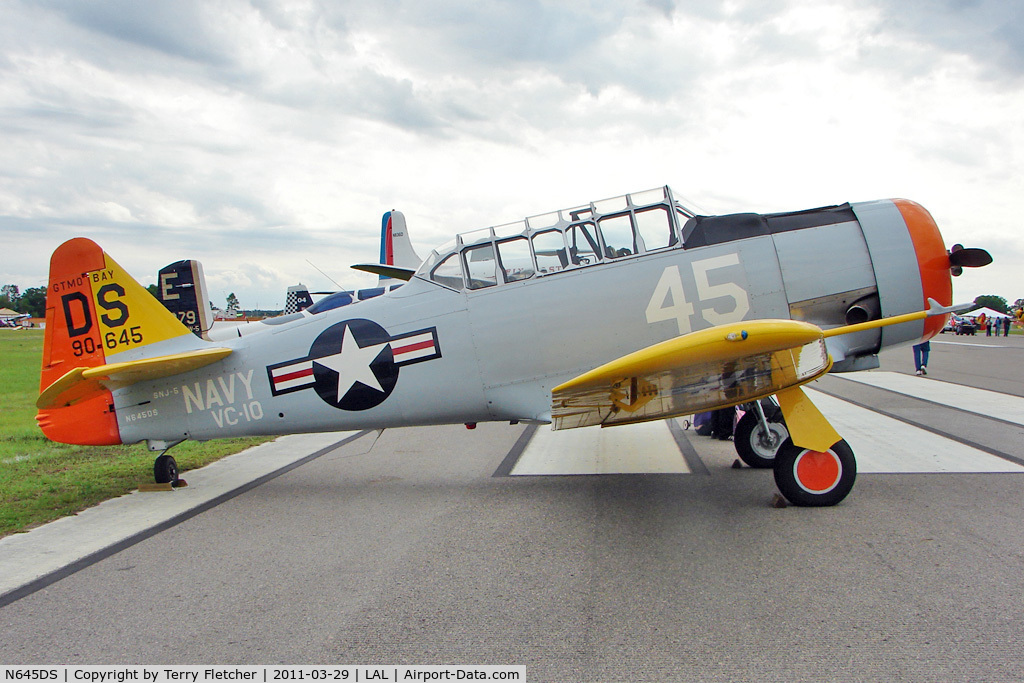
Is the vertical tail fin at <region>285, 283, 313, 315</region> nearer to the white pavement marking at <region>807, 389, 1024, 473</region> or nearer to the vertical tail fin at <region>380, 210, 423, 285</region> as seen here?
the vertical tail fin at <region>380, 210, 423, 285</region>

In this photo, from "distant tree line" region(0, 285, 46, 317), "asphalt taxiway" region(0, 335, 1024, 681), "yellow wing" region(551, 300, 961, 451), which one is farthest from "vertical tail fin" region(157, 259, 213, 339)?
"distant tree line" region(0, 285, 46, 317)

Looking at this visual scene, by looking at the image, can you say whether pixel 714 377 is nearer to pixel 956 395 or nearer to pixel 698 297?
pixel 698 297

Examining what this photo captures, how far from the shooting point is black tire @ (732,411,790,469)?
6.69 m

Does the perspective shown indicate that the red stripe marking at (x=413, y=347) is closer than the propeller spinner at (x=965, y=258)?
No

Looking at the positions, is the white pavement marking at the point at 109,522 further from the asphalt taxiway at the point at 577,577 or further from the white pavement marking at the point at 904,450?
the white pavement marking at the point at 904,450

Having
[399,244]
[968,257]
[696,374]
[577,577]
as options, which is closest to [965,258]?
[968,257]

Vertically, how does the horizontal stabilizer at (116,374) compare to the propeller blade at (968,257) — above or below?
above

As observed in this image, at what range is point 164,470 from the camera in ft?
22.2

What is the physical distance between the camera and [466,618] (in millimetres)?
3449

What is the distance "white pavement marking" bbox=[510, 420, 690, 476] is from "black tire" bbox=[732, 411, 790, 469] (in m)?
0.63

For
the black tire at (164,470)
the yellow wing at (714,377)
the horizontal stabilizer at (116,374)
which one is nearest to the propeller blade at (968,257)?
the yellow wing at (714,377)

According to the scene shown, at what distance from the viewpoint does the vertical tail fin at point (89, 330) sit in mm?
6715

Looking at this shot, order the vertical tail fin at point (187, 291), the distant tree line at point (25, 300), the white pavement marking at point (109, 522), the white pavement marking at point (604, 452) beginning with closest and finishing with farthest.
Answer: the white pavement marking at point (109, 522) → the white pavement marking at point (604, 452) → the vertical tail fin at point (187, 291) → the distant tree line at point (25, 300)

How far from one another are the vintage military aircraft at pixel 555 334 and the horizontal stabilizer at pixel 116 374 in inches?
0.9
